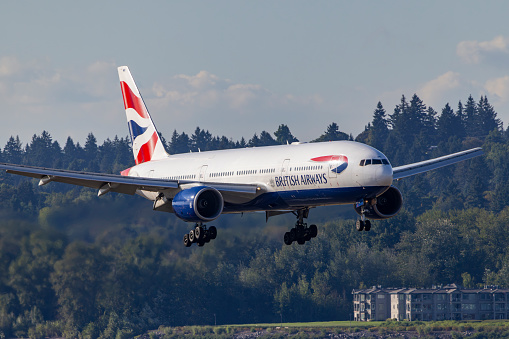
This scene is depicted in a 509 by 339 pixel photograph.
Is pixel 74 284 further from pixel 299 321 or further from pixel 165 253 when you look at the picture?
pixel 299 321

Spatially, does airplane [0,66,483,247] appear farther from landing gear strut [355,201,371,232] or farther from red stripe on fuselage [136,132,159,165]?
red stripe on fuselage [136,132,159,165]

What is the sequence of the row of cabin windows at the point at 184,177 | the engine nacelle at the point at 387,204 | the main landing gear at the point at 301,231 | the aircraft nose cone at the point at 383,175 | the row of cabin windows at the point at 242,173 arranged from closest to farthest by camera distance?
the aircraft nose cone at the point at 383,175, the row of cabin windows at the point at 242,173, the engine nacelle at the point at 387,204, the main landing gear at the point at 301,231, the row of cabin windows at the point at 184,177

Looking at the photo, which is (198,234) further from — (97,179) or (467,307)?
(467,307)

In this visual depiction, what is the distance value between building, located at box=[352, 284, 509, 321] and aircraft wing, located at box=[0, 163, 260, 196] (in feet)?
394

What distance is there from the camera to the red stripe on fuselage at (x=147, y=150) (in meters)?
81.8

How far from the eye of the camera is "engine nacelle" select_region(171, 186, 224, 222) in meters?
64.4

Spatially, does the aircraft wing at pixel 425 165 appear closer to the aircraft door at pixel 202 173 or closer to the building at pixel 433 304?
the aircraft door at pixel 202 173

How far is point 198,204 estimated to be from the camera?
64.9 m

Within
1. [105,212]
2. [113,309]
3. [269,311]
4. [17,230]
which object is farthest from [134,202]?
[269,311]

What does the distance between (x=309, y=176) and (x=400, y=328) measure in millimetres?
121740

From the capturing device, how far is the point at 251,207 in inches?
2665

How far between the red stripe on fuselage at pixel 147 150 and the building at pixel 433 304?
A: 107 m

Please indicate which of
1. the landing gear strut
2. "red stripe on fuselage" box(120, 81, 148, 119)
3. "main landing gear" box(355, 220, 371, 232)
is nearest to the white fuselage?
the landing gear strut

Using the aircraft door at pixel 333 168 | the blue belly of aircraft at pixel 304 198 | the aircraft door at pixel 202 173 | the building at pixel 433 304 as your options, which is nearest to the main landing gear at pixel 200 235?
the blue belly of aircraft at pixel 304 198
